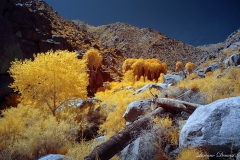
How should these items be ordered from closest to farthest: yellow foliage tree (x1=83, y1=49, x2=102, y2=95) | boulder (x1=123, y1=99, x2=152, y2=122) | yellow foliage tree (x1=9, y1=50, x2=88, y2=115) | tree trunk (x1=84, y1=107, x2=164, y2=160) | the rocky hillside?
tree trunk (x1=84, y1=107, x2=164, y2=160), boulder (x1=123, y1=99, x2=152, y2=122), yellow foliage tree (x1=9, y1=50, x2=88, y2=115), yellow foliage tree (x1=83, y1=49, x2=102, y2=95), the rocky hillside

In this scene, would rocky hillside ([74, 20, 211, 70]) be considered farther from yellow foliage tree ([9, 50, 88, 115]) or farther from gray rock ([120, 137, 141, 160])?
gray rock ([120, 137, 141, 160])

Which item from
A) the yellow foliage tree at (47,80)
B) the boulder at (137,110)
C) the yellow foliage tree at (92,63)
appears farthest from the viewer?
the yellow foliage tree at (92,63)

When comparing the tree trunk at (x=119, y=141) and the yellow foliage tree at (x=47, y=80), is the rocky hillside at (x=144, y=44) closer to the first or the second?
the yellow foliage tree at (x=47, y=80)

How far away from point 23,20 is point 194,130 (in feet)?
100

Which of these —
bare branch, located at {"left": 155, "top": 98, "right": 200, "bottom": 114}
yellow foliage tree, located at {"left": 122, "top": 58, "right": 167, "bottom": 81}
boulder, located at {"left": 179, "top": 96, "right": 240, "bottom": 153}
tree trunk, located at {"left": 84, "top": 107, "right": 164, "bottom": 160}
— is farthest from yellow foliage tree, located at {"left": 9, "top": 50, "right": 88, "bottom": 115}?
yellow foliage tree, located at {"left": 122, "top": 58, "right": 167, "bottom": 81}

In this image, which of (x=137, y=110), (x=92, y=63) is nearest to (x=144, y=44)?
(x=92, y=63)

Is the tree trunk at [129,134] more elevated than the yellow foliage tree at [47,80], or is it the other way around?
the yellow foliage tree at [47,80]

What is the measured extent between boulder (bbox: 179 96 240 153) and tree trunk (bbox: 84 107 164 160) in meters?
1.92

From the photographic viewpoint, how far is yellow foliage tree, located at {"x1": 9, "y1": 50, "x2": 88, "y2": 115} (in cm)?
1120

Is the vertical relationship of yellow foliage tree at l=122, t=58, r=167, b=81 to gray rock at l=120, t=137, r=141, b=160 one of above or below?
above

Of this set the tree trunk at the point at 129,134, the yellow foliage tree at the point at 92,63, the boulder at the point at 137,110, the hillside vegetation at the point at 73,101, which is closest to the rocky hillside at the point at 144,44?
the yellow foliage tree at the point at 92,63

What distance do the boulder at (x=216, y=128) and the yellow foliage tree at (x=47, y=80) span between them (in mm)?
9404

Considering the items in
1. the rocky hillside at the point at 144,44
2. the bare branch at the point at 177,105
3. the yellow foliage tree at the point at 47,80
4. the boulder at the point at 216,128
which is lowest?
the boulder at the point at 216,128

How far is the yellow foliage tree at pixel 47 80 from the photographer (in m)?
11.2
